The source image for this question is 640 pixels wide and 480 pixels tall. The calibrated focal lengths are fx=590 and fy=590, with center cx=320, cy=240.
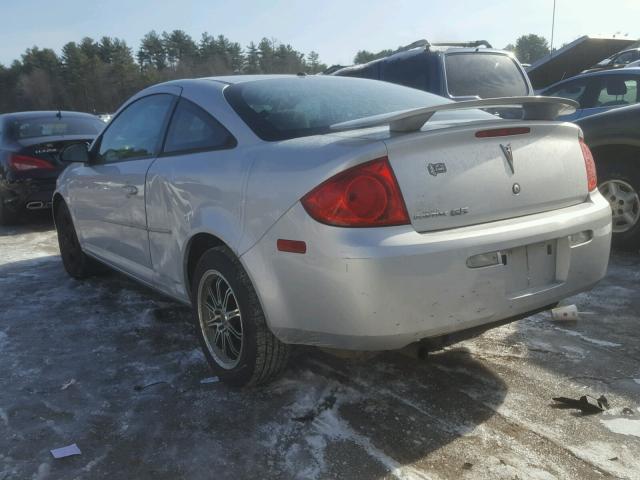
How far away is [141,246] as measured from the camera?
Answer: 366 cm

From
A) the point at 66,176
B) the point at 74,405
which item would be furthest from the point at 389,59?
the point at 74,405

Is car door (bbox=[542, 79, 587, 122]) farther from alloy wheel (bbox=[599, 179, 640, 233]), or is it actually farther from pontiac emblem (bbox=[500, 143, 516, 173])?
pontiac emblem (bbox=[500, 143, 516, 173])

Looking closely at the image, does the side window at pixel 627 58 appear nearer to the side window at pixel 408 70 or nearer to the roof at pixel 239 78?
the side window at pixel 408 70

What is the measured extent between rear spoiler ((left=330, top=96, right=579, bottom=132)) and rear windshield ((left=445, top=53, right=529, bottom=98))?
12.0 ft

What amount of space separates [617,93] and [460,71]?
6.48ft

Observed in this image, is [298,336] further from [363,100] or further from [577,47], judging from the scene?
[577,47]

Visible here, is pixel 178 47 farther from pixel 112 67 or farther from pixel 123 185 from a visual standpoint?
pixel 123 185

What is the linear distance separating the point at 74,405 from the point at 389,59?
557 centimetres

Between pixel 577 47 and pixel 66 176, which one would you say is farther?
pixel 577 47

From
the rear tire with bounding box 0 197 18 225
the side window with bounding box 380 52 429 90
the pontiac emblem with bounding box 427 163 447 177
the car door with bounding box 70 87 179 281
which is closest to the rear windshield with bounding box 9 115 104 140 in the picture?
the rear tire with bounding box 0 197 18 225

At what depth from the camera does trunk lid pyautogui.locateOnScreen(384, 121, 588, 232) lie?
2.32 metres

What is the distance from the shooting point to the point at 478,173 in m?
2.43

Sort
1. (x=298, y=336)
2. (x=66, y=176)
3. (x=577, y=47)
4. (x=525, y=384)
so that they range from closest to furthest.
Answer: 1. (x=298, y=336)
2. (x=525, y=384)
3. (x=66, y=176)
4. (x=577, y=47)

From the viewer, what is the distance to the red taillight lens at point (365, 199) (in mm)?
2273
